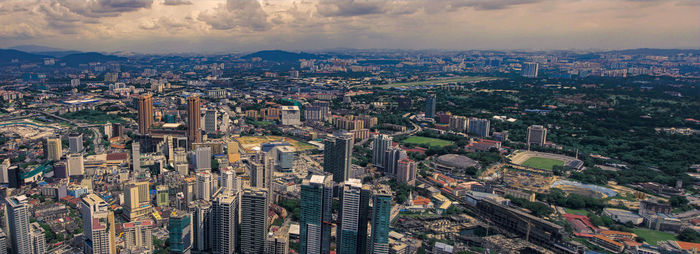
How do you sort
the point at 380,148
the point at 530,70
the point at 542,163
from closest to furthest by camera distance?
the point at 380,148, the point at 542,163, the point at 530,70

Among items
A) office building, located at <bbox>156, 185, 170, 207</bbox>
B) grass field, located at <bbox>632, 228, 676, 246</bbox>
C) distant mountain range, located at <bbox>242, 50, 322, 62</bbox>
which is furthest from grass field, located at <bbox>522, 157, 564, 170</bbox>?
distant mountain range, located at <bbox>242, 50, 322, 62</bbox>

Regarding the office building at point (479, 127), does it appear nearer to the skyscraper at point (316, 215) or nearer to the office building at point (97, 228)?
the skyscraper at point (316, 215)

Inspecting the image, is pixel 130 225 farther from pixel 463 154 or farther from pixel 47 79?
pixel 47 79

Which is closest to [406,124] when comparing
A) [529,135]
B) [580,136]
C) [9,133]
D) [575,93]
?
[529,135]

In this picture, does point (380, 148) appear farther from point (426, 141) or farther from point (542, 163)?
point (542, 163)

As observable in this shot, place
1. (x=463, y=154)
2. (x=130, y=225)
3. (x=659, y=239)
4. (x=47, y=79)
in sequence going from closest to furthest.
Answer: (x=130, y=225)
(x=659, y=239)
(x=463, y=154)
(x=47, y=79)

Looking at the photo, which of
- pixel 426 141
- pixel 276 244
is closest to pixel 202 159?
pixel 276 244

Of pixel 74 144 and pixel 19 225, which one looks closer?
pixel 19 225
